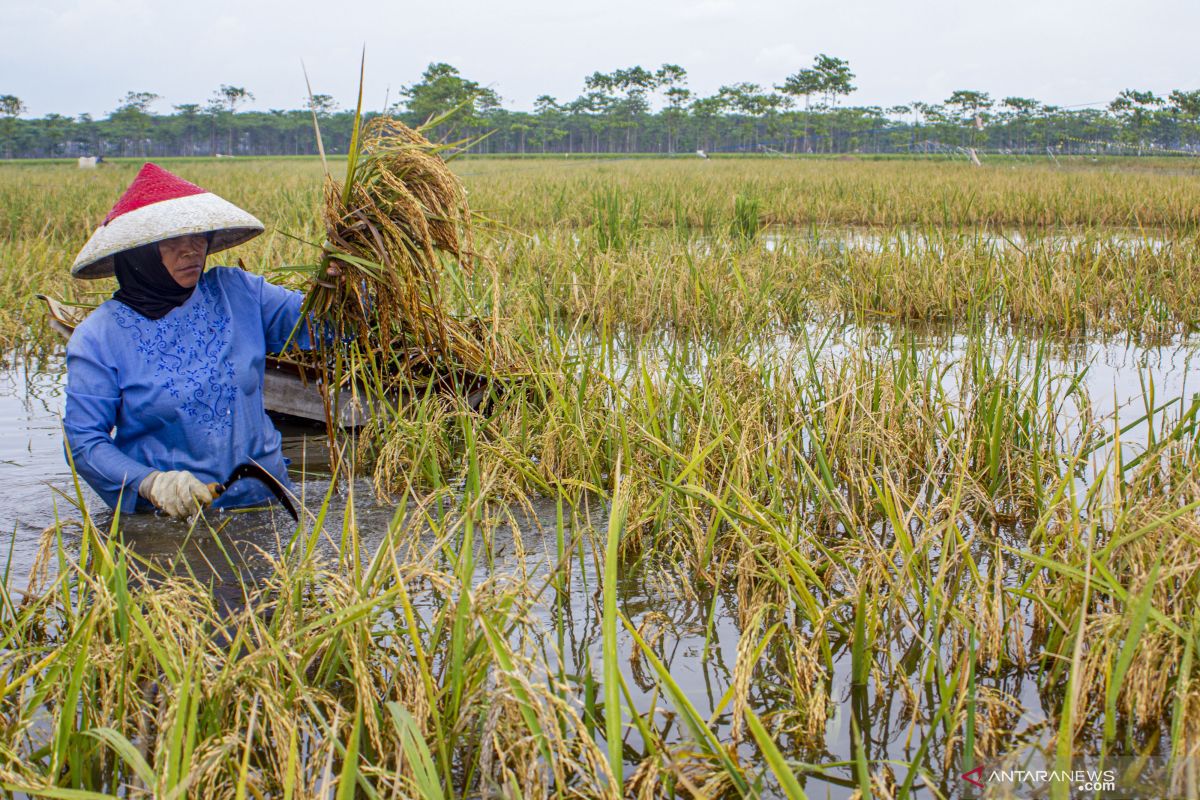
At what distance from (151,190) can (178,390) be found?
545 mm

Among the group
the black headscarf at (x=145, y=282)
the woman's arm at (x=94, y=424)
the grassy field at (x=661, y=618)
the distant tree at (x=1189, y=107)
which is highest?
the distant tree at (x=1189, y=107)

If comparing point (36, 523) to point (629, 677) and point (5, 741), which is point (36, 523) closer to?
point (5, 741)

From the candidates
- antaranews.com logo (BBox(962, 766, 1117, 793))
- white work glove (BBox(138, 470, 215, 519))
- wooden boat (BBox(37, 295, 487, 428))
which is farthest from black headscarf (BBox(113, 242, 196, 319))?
antaranews.com logo (BBox(962, 766, 1117, 793))

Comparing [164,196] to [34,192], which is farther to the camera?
[34,192]

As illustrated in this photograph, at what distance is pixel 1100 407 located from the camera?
4090 mm

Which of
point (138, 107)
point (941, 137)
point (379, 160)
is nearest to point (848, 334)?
point (379, 160)

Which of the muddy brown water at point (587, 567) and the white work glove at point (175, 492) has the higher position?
the white work glove at point (175, 492)

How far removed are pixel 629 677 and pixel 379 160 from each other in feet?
5.19

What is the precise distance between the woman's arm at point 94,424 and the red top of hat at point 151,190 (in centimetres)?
38

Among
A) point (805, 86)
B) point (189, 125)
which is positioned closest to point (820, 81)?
point (805, 86)

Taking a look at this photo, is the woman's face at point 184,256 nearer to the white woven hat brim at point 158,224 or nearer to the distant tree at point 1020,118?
the white woven hat brim at point 158,224

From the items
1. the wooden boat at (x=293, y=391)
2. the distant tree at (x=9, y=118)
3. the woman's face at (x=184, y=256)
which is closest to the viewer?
the woman's face at (x=184, y=256)

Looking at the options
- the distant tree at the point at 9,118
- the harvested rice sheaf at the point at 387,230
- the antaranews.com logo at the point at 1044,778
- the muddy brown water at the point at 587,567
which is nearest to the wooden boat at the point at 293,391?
the muddy brown water at the point at 587,567

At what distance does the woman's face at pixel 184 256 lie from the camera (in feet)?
8.77
